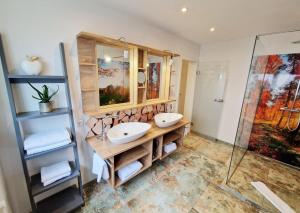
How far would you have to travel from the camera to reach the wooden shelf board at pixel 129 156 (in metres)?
1.59

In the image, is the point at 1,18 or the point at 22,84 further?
the point at 22,84

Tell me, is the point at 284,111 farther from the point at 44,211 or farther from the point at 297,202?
the point at 44,211

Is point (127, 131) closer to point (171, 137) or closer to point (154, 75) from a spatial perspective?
point (171, 137)

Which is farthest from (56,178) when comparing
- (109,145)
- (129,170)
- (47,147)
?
(129,170)

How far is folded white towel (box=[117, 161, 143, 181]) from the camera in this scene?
1627 millimetres

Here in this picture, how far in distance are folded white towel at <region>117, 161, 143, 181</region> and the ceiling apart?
1.95 m

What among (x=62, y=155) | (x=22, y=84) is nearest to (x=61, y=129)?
(x=62, y=155)

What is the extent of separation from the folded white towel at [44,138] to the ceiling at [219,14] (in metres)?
1.52

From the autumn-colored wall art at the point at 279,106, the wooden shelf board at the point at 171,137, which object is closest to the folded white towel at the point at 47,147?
the wooden shelf board at the point at 171,137

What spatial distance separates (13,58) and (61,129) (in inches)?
30.3

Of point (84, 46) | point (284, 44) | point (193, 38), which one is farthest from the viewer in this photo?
point (193, 38)

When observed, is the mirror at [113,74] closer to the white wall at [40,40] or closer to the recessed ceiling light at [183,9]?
the white wall at [40,40]

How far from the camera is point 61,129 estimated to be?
149cm

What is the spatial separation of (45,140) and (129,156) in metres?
0.91
